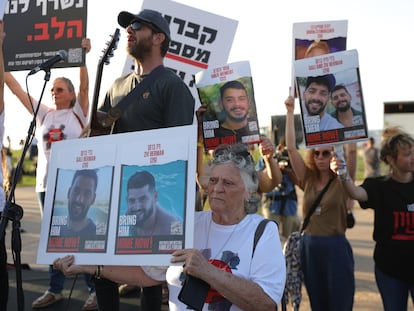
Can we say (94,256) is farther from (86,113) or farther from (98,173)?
(86,113)

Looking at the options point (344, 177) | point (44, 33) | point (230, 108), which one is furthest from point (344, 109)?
point (44, 33)

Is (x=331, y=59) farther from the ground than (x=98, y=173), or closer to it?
farther from the ground

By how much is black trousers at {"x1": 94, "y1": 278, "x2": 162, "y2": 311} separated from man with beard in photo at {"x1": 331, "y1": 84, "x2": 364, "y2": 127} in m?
1.54

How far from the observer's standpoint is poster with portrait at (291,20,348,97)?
3.92 metres

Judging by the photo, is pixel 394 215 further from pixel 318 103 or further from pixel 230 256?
pixel 230 256

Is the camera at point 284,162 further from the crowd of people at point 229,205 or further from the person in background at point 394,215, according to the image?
the person in background at point 394,215

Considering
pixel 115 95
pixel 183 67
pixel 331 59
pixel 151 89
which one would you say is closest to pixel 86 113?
pixel 183 67

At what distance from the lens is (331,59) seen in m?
3.26

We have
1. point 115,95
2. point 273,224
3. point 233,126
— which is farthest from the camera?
point 233,126

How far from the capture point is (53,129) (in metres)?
4.17

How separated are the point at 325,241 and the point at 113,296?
5.54ft

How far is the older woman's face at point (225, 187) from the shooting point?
7.11 feet

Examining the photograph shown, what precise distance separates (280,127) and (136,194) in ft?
11.5

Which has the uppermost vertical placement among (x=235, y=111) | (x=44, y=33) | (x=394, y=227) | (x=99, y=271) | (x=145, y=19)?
(x=44, y=33)
